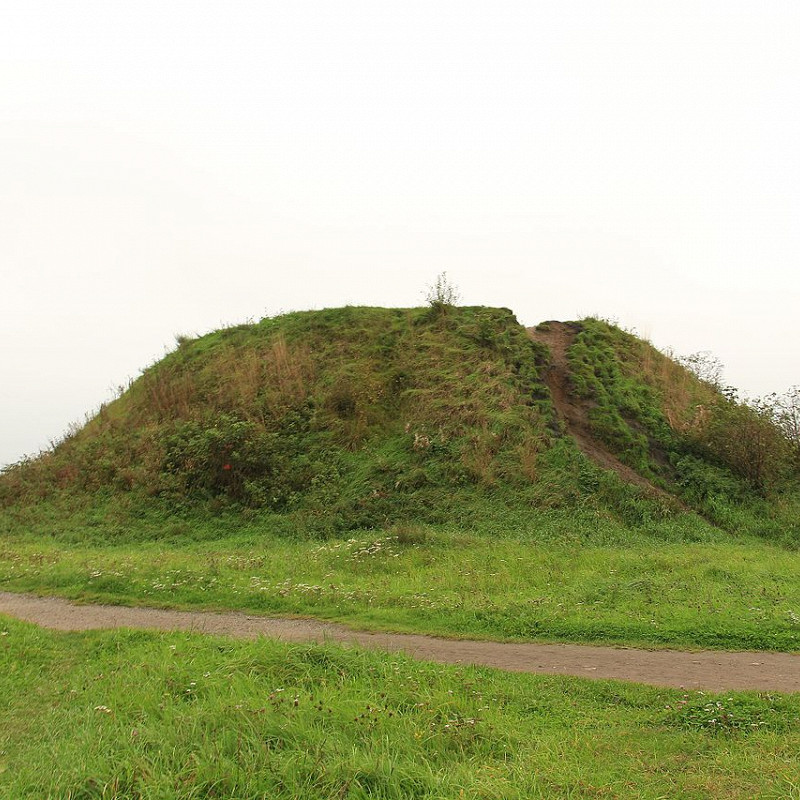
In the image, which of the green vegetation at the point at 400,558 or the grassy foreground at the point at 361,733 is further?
the green vegetation at the point at 400,558

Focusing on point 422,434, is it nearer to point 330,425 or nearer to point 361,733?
point 330,425

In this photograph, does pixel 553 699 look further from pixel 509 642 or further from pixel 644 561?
pixel 644 561

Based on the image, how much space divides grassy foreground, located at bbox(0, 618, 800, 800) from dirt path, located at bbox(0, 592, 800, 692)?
0.55 m

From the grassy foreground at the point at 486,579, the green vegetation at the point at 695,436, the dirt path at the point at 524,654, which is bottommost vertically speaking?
the dirt path at the point at 524,654

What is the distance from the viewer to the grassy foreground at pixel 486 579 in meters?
8.23

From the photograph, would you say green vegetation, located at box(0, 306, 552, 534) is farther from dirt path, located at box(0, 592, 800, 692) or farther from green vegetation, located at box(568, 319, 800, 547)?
dirt path, located at box(0, 592, 800, 692)

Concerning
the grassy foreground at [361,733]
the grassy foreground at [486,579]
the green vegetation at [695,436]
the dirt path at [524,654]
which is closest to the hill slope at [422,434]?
the green vegetation at [695,436]

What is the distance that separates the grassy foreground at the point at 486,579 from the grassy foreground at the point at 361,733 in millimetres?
2064

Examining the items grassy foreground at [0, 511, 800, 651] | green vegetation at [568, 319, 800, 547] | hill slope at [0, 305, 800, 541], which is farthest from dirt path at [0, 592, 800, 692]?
green vegetation at [568, 319, 800, 547]

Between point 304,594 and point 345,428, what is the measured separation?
1012 centimetres

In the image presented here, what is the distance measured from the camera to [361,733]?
4730mm

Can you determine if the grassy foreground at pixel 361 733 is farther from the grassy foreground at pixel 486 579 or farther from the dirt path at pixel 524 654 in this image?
the grassy foreground at pixel 486 579

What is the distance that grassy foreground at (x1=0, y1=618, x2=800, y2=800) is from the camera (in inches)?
160

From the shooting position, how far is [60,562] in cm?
1274
